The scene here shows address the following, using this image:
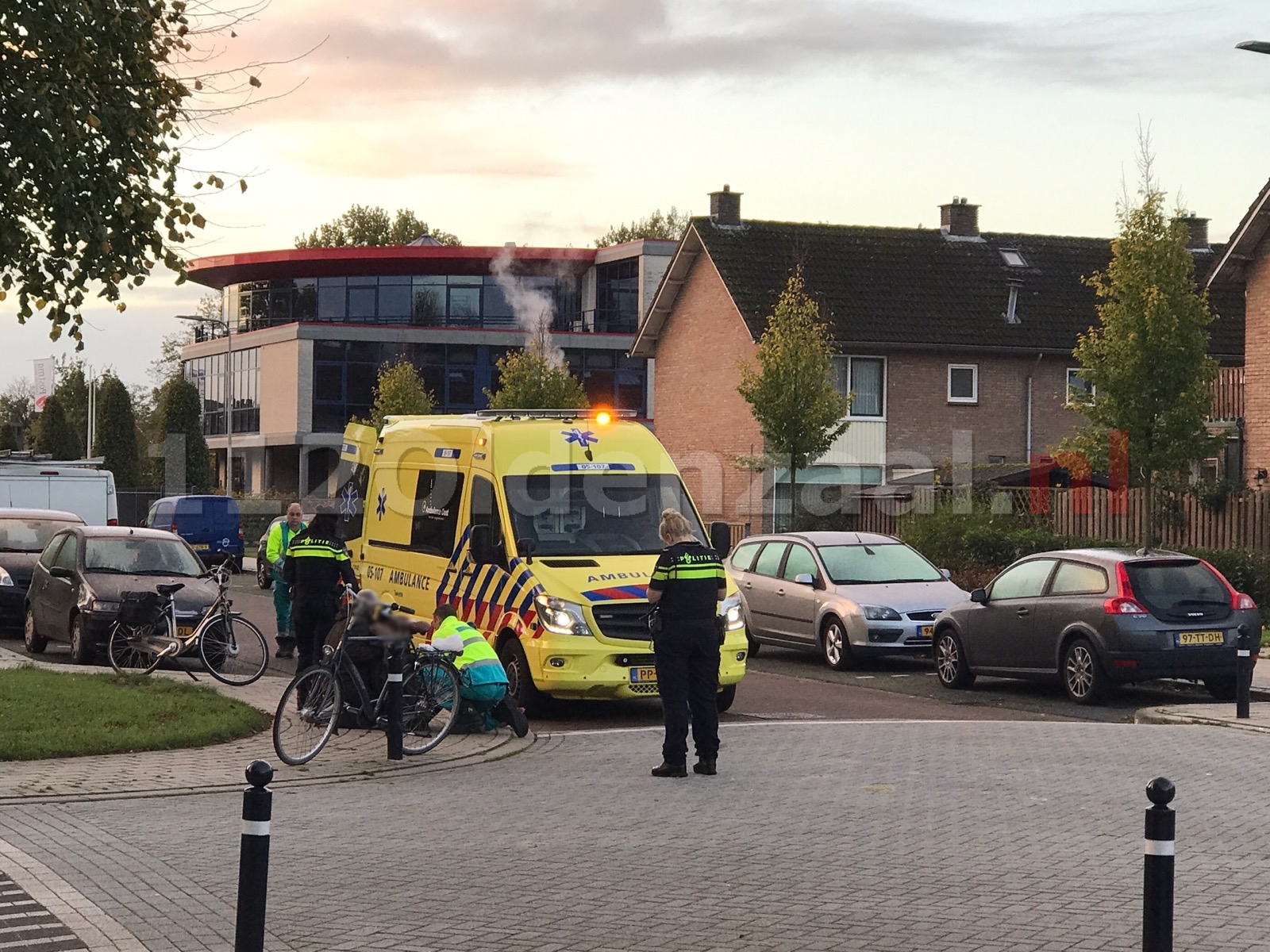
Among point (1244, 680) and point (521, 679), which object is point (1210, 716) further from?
point (521, 679)

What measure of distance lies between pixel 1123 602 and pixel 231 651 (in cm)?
882

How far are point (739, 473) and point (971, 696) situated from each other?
90.2 ft

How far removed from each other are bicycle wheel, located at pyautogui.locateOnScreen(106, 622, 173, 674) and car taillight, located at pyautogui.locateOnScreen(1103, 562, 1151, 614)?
9311 mm

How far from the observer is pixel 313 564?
51.4ft

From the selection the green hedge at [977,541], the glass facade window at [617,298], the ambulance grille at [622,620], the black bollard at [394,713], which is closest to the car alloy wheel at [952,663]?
the ambulance grille at [622,620]

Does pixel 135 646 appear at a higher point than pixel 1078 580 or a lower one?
lower

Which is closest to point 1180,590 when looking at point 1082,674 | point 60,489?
point 1082,674

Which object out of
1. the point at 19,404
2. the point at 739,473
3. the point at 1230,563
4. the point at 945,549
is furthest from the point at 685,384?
the point at 19,404

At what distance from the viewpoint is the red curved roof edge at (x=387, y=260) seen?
74188 millimetres

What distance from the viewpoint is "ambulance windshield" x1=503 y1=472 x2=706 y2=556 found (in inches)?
615

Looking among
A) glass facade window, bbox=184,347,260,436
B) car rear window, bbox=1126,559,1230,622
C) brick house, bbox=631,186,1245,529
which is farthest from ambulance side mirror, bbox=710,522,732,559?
glass facade window, bbox=184,347,260,436

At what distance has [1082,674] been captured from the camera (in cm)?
1702

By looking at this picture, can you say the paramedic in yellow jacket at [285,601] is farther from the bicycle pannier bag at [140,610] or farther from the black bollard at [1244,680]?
the black bollard at [1244,680]

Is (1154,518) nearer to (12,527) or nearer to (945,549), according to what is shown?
(945,549)
